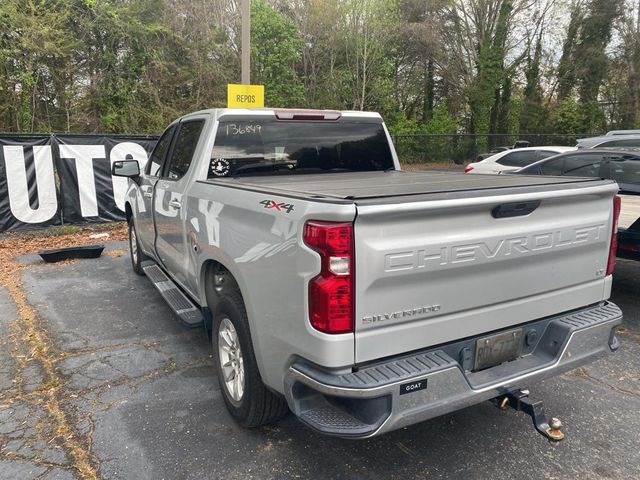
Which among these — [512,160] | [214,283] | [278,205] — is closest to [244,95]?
[214,283]

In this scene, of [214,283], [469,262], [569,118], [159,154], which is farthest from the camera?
[569,118]

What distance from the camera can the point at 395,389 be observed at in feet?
7.04

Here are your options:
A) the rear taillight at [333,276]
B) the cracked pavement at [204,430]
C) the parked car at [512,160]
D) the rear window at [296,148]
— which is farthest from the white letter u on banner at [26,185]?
the parked car at [512,160]

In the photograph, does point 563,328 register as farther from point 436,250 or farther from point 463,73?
point 463,73

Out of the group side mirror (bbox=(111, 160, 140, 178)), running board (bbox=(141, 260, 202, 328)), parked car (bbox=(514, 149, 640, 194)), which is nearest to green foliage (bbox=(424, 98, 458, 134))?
parked car (bbox=(514, 149, 640, 194))

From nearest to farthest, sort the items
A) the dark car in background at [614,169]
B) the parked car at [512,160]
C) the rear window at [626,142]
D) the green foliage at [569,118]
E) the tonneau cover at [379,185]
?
the tonneau cover at [379,185] → the dark car in background at [614,169] → the rear window at [626,142] → the parked car at [512,160] → the green foliage at [569,118]

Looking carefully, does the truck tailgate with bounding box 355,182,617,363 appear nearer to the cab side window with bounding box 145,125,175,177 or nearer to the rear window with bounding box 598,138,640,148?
the cab side window with bounding box 145,125,175,177

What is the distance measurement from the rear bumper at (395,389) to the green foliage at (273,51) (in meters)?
18.6

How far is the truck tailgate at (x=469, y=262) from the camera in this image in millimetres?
2205

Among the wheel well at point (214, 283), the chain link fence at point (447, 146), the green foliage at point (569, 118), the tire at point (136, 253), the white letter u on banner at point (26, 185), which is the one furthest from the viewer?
the green foliage at point (569, 118)

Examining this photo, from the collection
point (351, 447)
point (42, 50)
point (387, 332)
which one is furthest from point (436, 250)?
point (42, 50)

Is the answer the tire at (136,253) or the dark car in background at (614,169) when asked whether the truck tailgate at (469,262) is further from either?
the tire at (136,253)

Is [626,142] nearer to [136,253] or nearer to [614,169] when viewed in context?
[614,169]

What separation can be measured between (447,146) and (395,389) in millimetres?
22849
